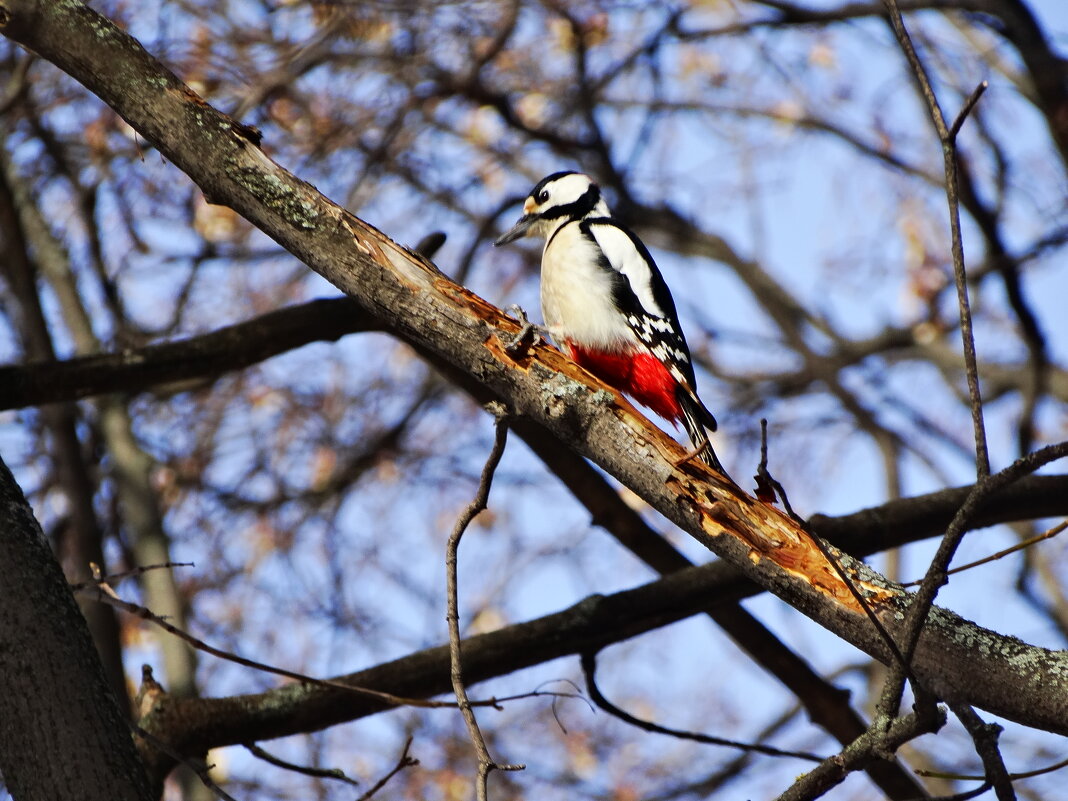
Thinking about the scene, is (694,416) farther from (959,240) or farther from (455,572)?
(959,240)

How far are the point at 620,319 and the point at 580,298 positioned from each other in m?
0.17

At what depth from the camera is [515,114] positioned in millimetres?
6586

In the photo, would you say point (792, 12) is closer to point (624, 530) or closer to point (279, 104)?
point (279, 104)

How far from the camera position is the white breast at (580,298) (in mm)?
3680

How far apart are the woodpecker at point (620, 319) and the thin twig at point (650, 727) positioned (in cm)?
77

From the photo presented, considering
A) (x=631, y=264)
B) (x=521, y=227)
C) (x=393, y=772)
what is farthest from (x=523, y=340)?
(x=521, y=227)

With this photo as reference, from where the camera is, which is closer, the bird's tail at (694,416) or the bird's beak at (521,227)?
the bird's tail at (694,416)

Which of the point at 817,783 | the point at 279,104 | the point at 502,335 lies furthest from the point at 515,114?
the point at 817,783

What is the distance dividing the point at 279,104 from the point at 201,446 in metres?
2.07

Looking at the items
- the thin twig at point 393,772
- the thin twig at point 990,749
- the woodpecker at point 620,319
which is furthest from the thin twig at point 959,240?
the woodpecker at point 620,319

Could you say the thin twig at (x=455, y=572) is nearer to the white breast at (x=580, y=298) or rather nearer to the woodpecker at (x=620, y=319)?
the woodpecker at (x=620, y=319)

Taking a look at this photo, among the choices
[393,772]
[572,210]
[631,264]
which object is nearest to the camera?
[393,772]

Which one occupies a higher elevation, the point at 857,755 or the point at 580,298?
the point at 580,298

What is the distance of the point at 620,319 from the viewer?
3678 millimetres
